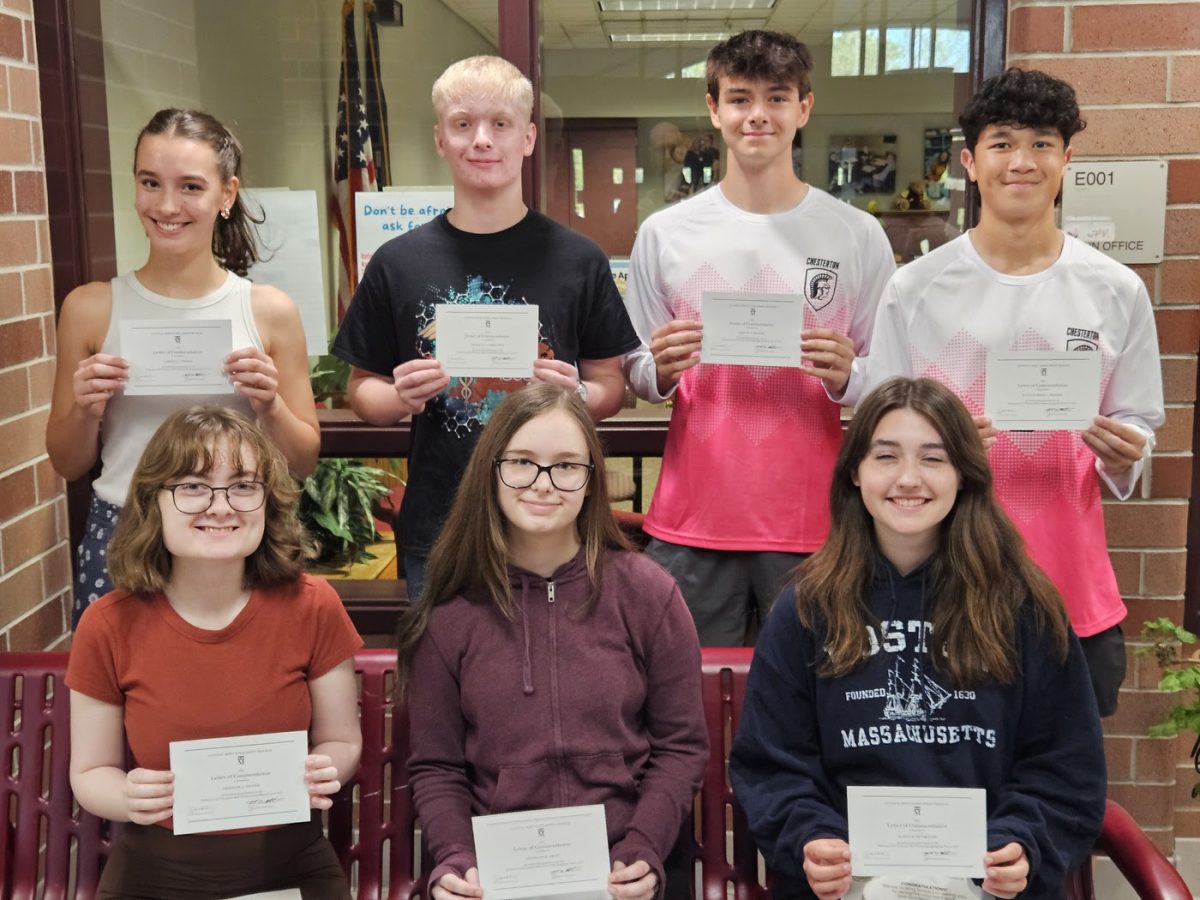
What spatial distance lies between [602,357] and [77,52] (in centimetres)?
184

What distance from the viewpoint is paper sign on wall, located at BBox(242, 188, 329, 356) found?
3.60 metres

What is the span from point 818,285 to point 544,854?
1.44 meters

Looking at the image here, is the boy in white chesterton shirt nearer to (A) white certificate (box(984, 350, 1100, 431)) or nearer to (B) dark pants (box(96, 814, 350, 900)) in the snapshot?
(A) white certificate (box(984, 350, 1100, 431))

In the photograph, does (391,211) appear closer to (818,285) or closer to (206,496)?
(818,285)

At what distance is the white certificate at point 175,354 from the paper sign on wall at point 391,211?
949 millimetres

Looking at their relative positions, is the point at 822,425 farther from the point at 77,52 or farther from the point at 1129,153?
the point at 77,52

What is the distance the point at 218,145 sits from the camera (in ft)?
8.99

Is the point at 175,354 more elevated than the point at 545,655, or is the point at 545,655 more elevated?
the point at 175,354

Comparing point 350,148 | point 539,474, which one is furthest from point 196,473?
point 350,148

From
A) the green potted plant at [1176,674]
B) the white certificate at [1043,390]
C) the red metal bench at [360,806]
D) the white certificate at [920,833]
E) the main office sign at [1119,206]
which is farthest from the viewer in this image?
the main office sign at [1119,206]

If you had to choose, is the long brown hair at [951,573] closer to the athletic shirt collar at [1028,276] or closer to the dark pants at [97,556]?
the athletic shirt collar at [1028,276]

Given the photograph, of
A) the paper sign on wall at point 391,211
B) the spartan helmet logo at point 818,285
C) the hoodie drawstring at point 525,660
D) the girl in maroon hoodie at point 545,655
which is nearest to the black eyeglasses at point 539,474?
the girl in maroon hoodie at point 545,655

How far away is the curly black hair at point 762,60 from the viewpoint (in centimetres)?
274

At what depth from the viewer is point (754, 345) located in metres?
2.69
